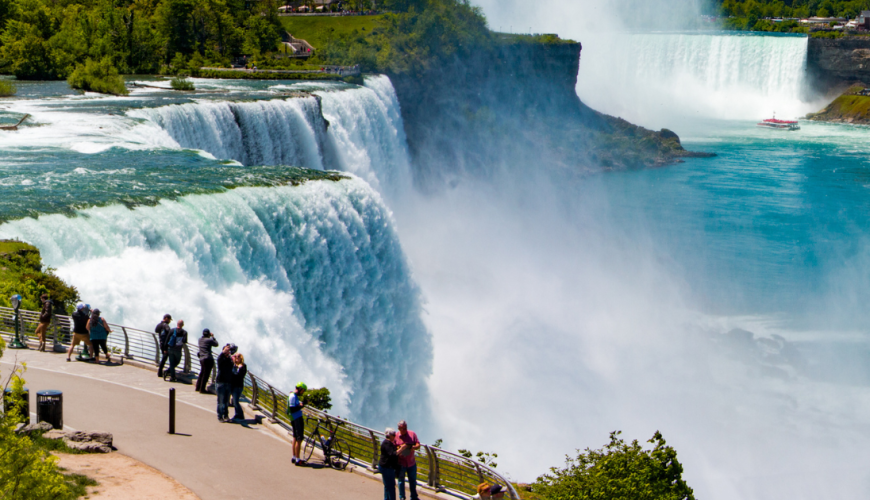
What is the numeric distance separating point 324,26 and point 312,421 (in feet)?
246

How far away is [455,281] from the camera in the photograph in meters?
40.7

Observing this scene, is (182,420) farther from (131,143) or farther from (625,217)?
(625,217)

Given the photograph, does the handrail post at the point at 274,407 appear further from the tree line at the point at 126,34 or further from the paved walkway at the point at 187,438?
the tree line at the point at 126,34

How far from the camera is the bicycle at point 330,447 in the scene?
41.9 feet

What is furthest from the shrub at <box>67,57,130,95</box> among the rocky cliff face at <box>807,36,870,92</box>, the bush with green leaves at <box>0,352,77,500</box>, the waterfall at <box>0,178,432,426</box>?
the rocky cliff face at <box>807,36,870,92</box>

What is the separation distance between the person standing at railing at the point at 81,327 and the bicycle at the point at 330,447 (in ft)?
18.4

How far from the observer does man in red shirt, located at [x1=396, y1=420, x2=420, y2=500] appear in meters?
11.4

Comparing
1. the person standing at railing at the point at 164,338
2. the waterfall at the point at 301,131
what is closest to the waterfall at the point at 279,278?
the person standing at railing at the point at 164,338

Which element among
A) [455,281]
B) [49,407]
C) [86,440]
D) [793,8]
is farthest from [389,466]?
[793,8]

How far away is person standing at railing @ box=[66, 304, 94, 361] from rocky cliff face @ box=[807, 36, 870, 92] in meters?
108

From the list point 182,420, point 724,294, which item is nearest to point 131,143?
point 182,420

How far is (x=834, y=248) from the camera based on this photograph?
171ft

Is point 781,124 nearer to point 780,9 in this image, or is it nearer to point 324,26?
point 324,26

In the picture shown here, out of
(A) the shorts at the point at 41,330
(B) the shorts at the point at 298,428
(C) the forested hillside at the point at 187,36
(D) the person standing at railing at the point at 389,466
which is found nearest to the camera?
(D) the person standing at railing at the point at 389,466
